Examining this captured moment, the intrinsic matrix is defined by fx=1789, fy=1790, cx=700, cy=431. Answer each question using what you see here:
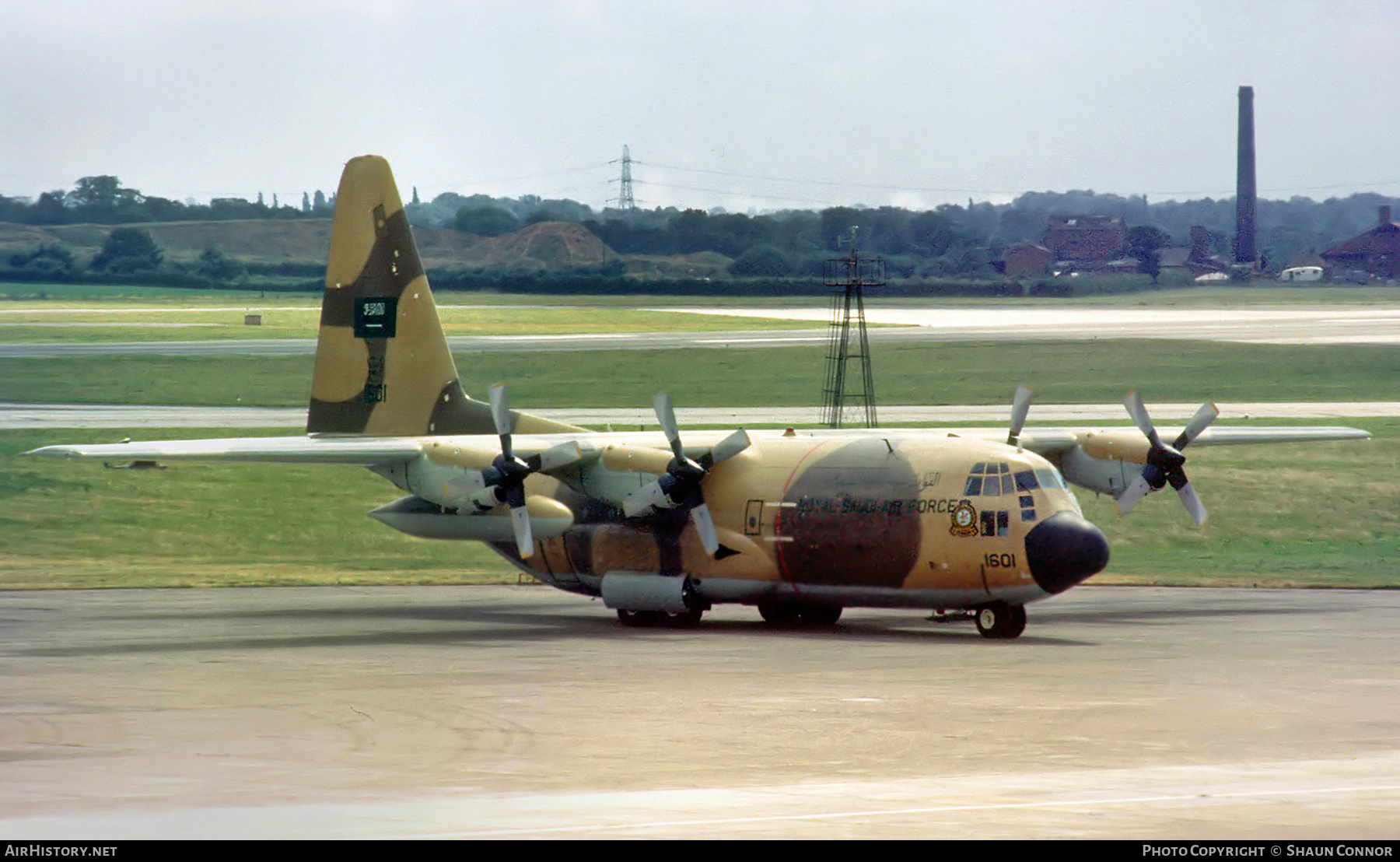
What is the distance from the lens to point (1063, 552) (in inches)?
1144

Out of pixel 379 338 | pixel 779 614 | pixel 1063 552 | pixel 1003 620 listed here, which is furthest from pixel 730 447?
pixel 379 338

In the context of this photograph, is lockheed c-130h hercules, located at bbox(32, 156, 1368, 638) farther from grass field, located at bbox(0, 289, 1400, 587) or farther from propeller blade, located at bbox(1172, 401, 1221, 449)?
grass field, located at bbox(0, 289, 1400, 587)

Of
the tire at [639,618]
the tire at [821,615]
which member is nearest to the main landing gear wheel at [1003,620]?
the tire at [821,615]

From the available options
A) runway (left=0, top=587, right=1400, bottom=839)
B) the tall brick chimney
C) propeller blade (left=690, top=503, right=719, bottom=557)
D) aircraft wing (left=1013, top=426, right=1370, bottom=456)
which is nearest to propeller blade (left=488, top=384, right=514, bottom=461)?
runway (left=0, top=587, right=1400, bottom=839)

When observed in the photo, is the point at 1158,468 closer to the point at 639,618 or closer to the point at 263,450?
the point at 639,618

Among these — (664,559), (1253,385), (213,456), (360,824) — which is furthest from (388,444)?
(1253,385)

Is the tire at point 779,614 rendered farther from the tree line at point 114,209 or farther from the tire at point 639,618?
the tree line at point 114,209

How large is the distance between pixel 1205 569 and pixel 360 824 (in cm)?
3376

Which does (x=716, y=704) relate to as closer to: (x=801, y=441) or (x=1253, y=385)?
(x=801, y=441)

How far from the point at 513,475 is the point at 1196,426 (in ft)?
42.7

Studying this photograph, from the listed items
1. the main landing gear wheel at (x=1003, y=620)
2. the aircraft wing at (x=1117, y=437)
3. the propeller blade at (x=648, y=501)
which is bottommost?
the main landing gear wheel at (x=1003, y=620)

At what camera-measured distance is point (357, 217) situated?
127 feet

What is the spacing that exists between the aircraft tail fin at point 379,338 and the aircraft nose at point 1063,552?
11.8 meters

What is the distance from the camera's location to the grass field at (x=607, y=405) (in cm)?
4762
